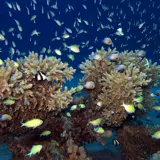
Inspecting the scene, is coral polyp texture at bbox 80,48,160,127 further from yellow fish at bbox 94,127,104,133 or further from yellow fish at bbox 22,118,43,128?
yellow fish at bbox 22,118,43,128

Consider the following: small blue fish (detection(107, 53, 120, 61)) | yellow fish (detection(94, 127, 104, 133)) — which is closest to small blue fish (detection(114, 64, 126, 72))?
small blue fish (detection(107, 53, 120, 61))

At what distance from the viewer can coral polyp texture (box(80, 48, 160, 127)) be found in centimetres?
512

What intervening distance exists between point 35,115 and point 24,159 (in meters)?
0.98

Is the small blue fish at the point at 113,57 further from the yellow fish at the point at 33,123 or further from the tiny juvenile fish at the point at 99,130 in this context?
the yellow fish at the point at 33,123

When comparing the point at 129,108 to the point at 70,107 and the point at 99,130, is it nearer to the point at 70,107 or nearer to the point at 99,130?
the point at 99,130

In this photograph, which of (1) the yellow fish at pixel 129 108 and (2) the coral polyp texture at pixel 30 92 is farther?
(1) the yellow fish at pixel 129 108

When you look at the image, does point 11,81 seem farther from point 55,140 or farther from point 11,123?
point 55,140

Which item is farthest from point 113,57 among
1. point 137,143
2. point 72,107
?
point 137,143

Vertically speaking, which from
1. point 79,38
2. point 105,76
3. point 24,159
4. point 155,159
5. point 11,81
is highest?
point 79,38

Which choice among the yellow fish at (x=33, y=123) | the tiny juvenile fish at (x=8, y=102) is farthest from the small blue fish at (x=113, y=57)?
the tiny juvenile fish at (x=8, y=102)

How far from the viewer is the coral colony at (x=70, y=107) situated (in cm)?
458

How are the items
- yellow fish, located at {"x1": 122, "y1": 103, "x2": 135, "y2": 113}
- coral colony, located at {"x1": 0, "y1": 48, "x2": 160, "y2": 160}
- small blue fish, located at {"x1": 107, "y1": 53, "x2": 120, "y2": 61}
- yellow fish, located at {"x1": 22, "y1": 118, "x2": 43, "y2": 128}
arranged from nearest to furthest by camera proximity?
yellow fish, located at {"x1": 22, "y1": 118, "x2": 43, "y2": 128} → coral colony, located at {"x1": 0, "y1": 48, "x2": 160, "y2": 160} → yellow fish, located at {"x1": 122, "y1": 103, "x2": 135, "y2": 113} → small blue fish, located at {"x1": 107, "y1": 53, "x2": 120, "y2": 61}

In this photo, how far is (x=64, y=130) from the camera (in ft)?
16.9

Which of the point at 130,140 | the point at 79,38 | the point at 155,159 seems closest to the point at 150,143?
the point at 130,140
